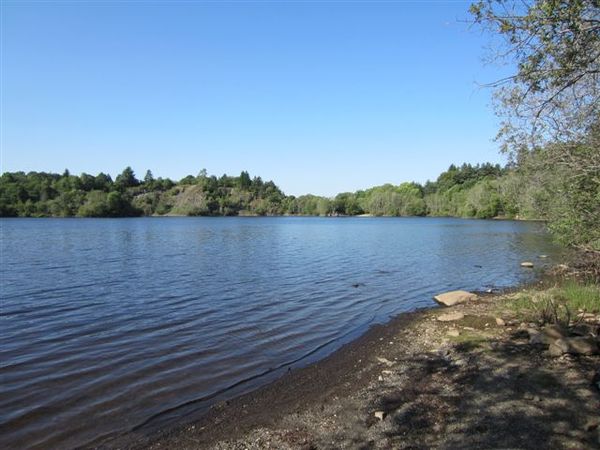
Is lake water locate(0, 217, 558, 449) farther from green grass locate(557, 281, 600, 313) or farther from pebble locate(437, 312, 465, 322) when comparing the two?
green grass locate(557, 281, 600, 313)

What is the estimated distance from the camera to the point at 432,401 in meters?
8.62

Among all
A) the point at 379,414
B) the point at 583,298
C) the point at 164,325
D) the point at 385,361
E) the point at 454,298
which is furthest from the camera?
the point at 454,298

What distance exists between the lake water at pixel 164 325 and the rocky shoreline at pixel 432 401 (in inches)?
49.6

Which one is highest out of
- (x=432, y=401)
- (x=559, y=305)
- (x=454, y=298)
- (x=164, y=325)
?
(x=559, y=305)

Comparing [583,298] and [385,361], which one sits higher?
[583,298]

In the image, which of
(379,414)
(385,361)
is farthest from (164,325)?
(379,414)

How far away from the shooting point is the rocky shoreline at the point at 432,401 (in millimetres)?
7141

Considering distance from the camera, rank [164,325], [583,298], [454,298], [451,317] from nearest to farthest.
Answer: [583,298], [451,317], [164,325], [454,298]

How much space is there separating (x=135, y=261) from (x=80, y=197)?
16518cm

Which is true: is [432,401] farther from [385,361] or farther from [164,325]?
[164,325]

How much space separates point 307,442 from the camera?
297 inches

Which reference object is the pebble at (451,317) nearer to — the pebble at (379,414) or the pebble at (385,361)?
the pebble at (385,361)

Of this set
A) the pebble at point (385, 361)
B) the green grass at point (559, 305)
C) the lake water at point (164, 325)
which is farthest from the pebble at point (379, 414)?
the green grass at point (559, 305)

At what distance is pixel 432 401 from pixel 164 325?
11.4 metres
